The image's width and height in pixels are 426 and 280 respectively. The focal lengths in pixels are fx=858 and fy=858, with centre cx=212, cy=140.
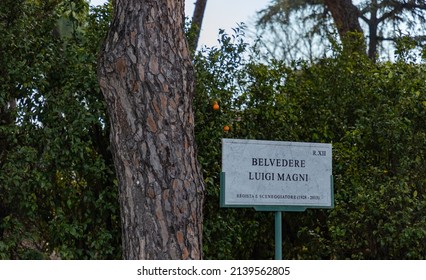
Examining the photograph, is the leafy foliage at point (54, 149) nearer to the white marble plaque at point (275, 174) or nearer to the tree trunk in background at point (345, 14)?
the white marble plaque at point (275, 174)

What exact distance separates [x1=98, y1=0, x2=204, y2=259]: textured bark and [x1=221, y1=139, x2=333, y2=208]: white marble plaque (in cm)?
63

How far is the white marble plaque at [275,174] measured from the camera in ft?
20.7

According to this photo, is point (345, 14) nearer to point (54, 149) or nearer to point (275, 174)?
point (54, 149)

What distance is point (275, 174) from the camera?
6.43 meters

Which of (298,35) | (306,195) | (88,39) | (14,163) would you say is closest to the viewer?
(306,195)

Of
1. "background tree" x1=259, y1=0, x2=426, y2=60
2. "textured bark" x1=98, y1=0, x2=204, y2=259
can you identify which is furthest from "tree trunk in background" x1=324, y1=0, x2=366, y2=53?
"textured bark" x1=98, y1=0, x2=204, y2=259

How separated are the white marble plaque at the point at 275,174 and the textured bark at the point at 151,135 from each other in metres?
0.63

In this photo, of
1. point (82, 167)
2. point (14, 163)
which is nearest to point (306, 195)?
point (82, 167)

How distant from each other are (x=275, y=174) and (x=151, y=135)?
1265 mm

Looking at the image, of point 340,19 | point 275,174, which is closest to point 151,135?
point 275,174

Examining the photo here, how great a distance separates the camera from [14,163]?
7.35 meters

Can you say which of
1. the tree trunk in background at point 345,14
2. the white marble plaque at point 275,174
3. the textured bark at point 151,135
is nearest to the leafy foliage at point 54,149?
the white marble plaque at point 275,174
